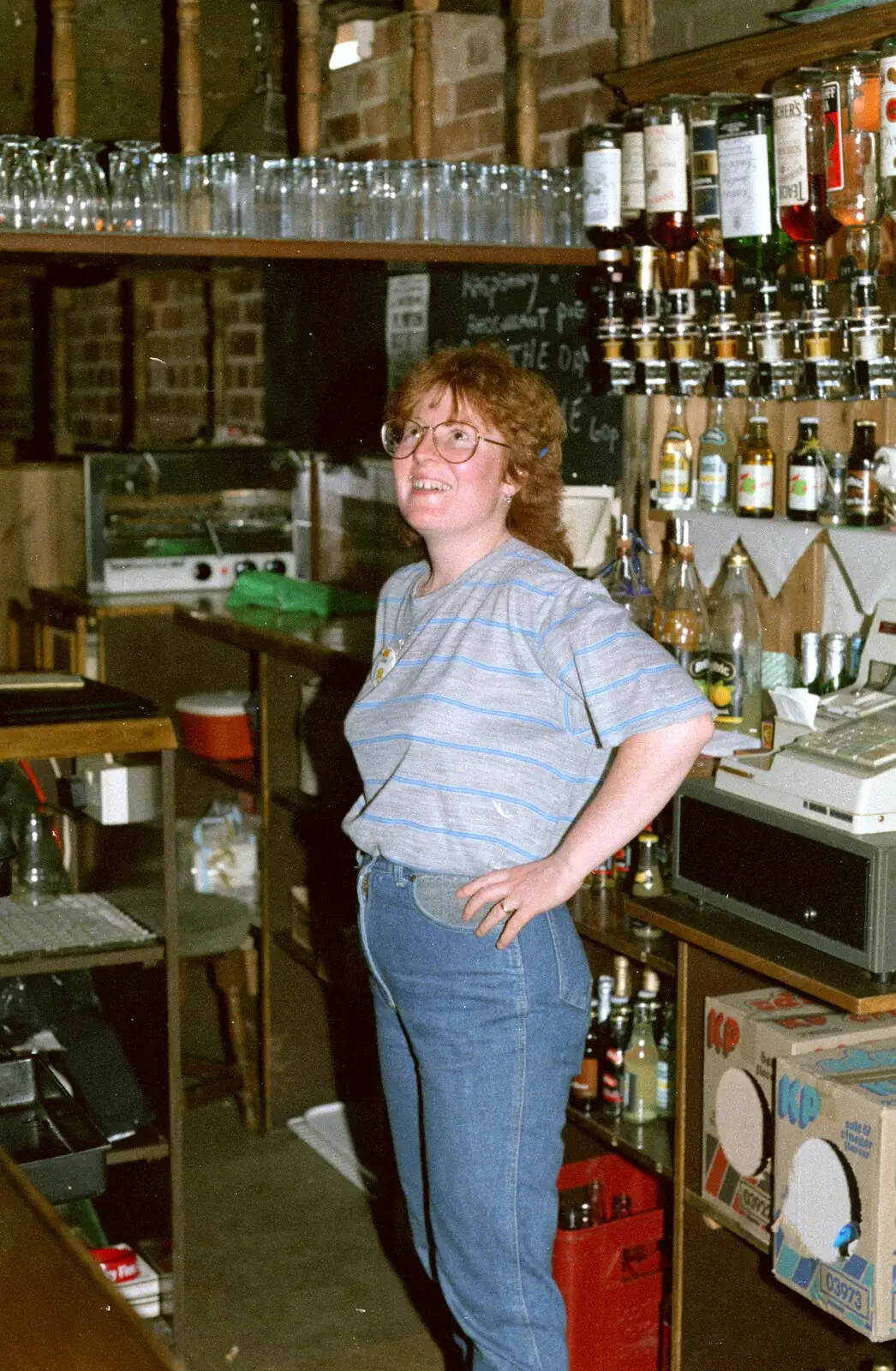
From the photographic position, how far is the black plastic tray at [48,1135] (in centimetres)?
255

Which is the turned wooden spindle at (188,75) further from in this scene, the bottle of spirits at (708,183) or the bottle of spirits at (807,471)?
the bottle of spirits at (807,471)

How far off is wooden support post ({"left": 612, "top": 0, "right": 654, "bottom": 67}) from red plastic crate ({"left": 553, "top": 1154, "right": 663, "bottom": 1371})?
7.06 feet

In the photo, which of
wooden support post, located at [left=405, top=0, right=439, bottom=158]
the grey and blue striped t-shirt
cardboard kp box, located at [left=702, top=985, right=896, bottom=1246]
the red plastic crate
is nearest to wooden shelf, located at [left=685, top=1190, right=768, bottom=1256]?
cardboard kp box, located at [left=702, top=985, right=896, bottom=1246]

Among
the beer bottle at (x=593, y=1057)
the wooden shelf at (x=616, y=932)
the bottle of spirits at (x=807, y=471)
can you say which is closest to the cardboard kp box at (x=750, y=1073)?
the wooden shelf at (x=616, y=932)

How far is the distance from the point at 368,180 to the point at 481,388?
124cm

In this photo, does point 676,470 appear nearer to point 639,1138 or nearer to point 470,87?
point 639,1138

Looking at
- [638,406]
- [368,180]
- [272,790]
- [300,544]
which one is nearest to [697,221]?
[638,406]

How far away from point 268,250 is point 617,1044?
1634mm

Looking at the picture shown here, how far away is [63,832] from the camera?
4191 millimetres

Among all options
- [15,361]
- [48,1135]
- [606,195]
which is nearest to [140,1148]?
[48,1135]

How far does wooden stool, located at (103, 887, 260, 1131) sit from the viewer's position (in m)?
3.74

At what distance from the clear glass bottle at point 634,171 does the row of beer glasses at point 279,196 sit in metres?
0.33

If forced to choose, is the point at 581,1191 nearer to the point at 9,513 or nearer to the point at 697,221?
the point at 697,221

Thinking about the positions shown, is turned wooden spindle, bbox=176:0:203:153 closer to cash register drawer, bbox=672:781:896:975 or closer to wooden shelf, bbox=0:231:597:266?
wooden shelf, bbox=0:231:597:266
